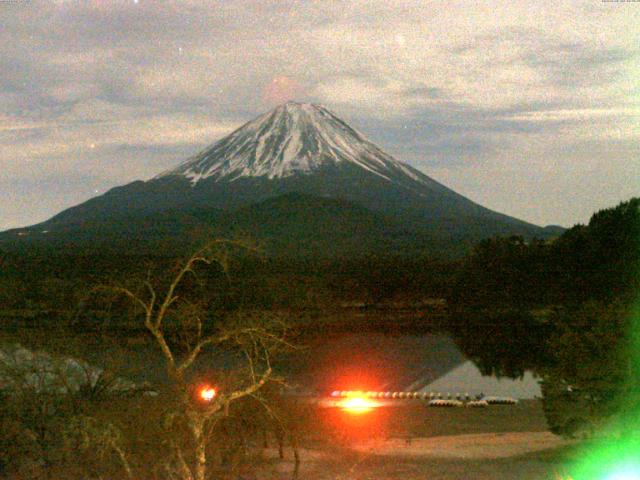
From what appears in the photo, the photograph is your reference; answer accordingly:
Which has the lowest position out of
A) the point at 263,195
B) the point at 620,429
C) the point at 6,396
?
the point at 620,429

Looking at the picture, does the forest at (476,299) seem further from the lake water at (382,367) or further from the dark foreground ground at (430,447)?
the lake water at (382,367)

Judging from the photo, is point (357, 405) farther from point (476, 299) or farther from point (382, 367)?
point (476, 299)

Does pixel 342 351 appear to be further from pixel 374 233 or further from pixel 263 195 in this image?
pixel 263 195

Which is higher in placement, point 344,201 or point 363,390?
point 344,201

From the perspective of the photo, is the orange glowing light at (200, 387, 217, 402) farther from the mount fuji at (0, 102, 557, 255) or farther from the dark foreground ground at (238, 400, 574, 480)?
the mount fuji at (0, 102, 557, 255)

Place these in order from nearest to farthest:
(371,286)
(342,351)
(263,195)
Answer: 1. (342,351)
2. (371,286)
3. (263,195)

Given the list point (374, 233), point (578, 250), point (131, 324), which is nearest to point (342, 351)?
point (131, 324)

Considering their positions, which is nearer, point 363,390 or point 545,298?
point 363,390
